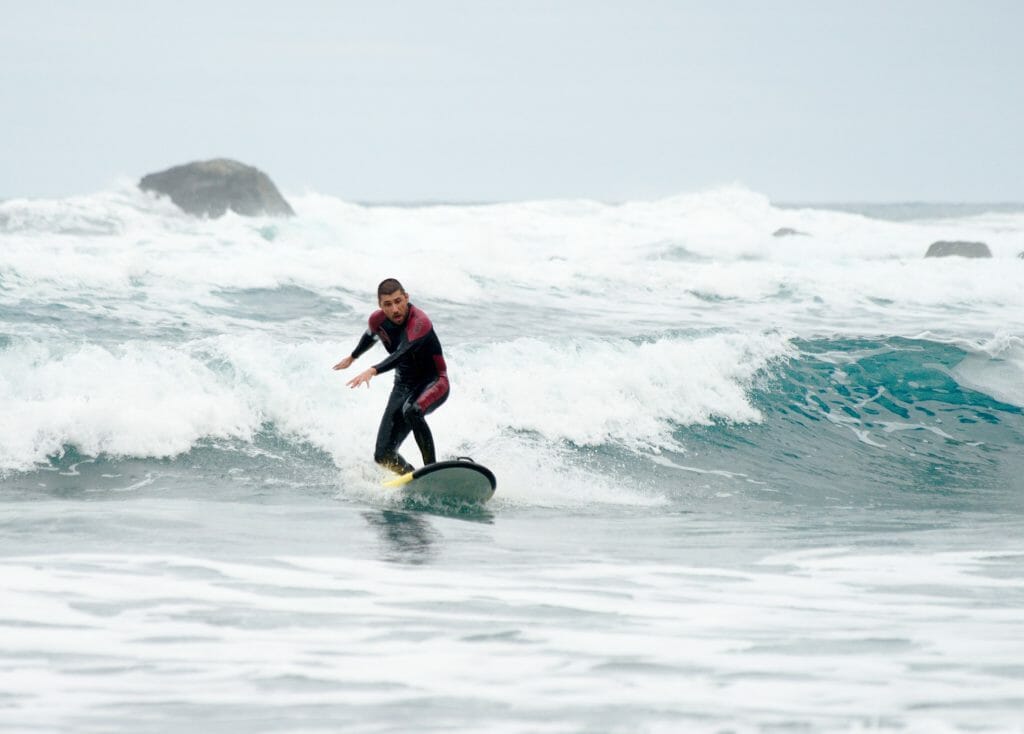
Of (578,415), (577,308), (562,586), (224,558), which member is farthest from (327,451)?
(577,308)

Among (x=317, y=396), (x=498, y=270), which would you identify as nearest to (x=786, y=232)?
(x=498, y=270)

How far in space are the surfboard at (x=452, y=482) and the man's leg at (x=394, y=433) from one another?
0.17 metres

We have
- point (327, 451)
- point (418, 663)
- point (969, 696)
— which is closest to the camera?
point (969, 696)

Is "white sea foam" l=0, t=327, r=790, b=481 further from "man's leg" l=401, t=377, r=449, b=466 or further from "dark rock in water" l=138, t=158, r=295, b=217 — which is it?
A: "dark rock in water" l=138, t=158, r=295, b=217

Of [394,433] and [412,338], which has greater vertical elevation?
[412,338]

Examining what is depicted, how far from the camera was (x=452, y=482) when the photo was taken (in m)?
8.74

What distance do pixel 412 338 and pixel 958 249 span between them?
29744 mm

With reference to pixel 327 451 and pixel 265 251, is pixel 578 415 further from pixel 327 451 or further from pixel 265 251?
pixel 265 251

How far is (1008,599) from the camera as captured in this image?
235 inches

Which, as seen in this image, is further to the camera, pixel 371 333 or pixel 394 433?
pixel 394 433

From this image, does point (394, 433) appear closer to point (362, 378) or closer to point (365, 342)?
point (365, 342)

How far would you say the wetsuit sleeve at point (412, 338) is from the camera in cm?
884

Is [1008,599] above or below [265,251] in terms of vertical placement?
below

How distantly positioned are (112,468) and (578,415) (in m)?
4.72
